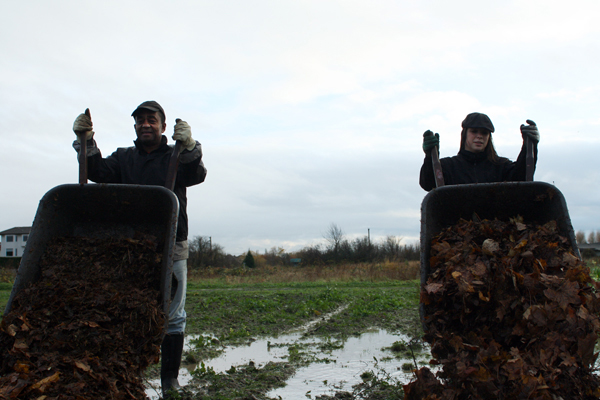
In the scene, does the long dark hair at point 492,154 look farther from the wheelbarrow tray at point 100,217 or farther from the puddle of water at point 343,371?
the wheelbarrow tray at point 100,217

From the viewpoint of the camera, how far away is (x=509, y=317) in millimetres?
2262

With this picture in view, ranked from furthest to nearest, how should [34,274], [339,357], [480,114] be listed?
[339,357]
[480,114]
[34,274]

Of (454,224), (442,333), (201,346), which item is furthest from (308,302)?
(442,333)

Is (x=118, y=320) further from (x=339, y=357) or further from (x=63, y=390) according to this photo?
(x=339, y=357)

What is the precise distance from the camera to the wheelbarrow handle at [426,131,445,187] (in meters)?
3.16

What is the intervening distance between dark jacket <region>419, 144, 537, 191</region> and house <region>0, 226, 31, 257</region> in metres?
82.5

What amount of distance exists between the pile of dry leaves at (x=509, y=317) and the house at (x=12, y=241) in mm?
83125

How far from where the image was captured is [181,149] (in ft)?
10.3

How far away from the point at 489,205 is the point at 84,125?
297cm

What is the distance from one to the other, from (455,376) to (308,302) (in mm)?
6114

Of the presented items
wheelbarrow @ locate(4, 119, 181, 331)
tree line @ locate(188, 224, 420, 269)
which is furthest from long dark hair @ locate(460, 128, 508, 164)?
tree line @ locate(188, 224, 420, 269)

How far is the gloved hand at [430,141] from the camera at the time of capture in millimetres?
3260

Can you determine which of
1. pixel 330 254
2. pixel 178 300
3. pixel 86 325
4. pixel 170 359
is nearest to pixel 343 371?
pixel 170 359

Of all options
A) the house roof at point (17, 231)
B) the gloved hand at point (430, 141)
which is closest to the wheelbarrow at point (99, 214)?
the gloved hand at point (430, 141)
